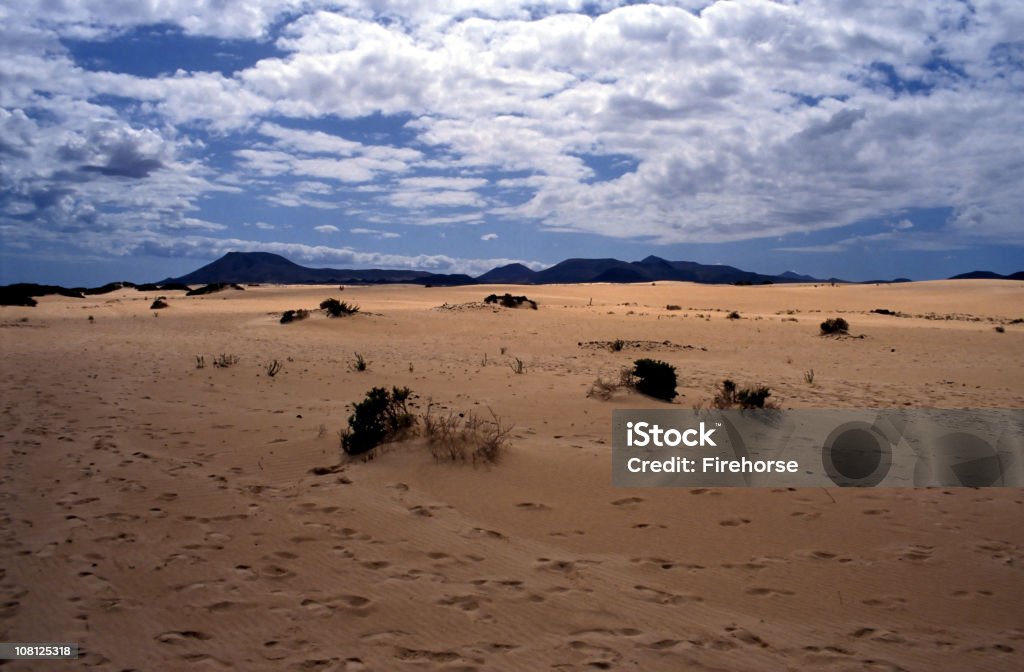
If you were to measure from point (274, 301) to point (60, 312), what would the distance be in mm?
12747

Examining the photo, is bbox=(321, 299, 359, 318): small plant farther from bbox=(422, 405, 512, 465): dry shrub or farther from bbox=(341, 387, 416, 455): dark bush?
bbox=(422, 405, 512, 465): dry shrub

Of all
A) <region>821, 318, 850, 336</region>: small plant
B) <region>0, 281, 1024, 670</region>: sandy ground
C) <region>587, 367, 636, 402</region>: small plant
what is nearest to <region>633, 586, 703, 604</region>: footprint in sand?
<region>0, 281, 1024, 670</region>: sandy ground

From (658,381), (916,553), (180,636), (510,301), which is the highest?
(510,301)

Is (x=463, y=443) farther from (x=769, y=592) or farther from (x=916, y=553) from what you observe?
(x=916, y=553)

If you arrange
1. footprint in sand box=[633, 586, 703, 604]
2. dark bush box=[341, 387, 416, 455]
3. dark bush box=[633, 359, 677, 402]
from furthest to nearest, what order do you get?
dark bush box=[633, 359, 677, 402]
dark bush box=[341, 387, 416, 455]
footprint in sand box=[633, 586, 703, 604]

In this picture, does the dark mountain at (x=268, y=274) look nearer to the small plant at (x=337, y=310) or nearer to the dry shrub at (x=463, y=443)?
the small plant at (x=337, y=310)

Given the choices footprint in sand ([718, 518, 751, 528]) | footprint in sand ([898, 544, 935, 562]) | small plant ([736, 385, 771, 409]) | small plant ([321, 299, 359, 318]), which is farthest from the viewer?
small plant ([321, 299, 359, 318])

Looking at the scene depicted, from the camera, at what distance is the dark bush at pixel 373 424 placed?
7.58 meters

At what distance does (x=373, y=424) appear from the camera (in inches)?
306

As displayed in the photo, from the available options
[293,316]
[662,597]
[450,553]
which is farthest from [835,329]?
[450,553]

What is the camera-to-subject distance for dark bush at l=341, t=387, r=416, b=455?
7.58m

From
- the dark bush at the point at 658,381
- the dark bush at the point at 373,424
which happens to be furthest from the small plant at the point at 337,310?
the dark bush at the point at 373,424

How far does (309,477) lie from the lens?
6926mm

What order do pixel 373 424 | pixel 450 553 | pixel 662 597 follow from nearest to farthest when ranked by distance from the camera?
pixel 662 597, pixel 450 553, pixel 373 424
